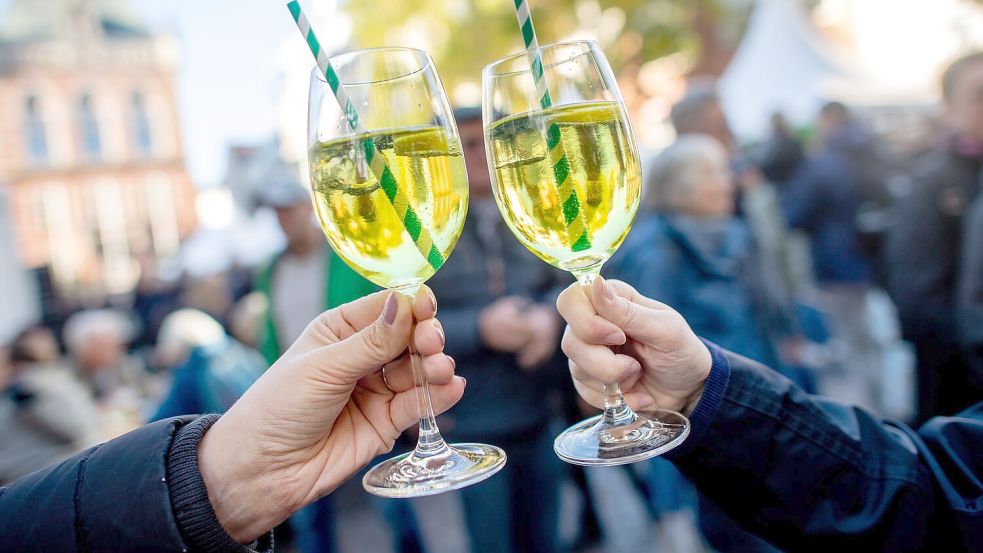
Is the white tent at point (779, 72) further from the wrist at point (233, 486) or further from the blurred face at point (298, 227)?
the wrist at point (233, 486)

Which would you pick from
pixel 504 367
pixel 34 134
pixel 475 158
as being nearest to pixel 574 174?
pixel 504 367

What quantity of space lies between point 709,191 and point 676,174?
168mm

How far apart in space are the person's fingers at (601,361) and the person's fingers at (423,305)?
25 cm

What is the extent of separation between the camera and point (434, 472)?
1369mm

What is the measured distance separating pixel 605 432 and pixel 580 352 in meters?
0.18

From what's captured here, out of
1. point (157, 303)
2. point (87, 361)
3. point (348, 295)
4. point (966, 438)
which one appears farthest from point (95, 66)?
point (966, 438)

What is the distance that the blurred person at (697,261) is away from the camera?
329 centimetres

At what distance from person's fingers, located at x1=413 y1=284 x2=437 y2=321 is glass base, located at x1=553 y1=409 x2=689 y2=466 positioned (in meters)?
0.33

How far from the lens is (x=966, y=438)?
1476 millimetres

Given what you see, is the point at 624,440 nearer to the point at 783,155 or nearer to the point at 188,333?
the point at 188,333

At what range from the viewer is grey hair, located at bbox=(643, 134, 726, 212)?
11.8 ft

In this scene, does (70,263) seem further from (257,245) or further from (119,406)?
(119,406)

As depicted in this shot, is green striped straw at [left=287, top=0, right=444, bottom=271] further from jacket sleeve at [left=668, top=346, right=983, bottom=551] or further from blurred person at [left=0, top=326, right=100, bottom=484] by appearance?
blurred person at [left=0, top=326, right=100, bottom=484]

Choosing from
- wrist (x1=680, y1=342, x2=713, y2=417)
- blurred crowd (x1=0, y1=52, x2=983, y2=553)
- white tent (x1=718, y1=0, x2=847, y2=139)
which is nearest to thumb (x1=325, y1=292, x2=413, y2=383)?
wrist (x1=680, y1=342, x2=713, y2=417)
